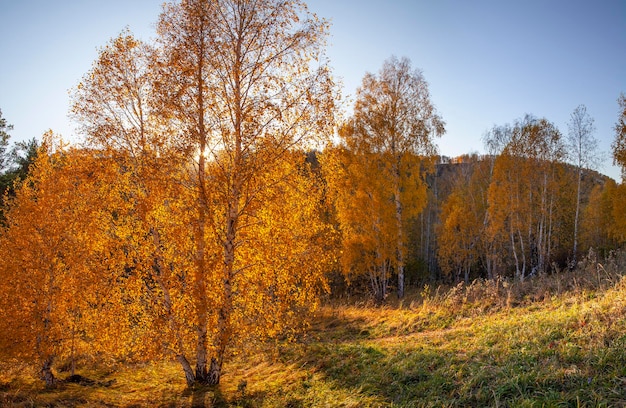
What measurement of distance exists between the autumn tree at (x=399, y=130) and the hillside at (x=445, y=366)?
6.16 metres

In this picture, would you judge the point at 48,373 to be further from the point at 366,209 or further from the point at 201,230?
the point at 366,209

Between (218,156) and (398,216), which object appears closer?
(218,156)

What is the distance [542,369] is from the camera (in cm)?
539

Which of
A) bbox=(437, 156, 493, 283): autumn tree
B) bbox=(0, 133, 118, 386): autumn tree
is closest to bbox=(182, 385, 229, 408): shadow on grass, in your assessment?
bbox=(0, 133, 118, 386): autumn tree

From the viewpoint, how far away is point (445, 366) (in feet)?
22.1

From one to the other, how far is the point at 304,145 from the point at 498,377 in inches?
232

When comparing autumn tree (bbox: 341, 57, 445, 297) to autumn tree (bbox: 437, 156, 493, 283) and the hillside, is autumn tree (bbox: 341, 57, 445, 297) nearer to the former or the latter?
the hillside

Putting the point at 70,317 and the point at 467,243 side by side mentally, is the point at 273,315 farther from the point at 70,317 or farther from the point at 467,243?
the point at 467,243

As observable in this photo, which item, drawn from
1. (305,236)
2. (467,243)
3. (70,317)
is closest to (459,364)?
(305,236)

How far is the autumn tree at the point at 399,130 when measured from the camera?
19.0 m

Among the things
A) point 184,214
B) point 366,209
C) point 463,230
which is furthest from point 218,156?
point 463,230

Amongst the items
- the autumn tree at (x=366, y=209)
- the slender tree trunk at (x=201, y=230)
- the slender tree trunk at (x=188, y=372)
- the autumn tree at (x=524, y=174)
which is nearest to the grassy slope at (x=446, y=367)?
the slender tree trunk at (x=188, y=372)

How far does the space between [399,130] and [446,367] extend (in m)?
14.5

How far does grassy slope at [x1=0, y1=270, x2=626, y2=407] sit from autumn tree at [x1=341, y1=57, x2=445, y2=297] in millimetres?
6255
